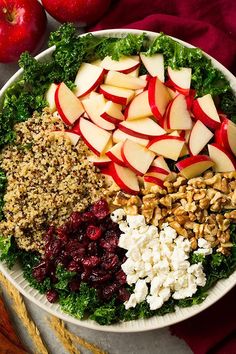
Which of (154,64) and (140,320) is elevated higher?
(154,64)

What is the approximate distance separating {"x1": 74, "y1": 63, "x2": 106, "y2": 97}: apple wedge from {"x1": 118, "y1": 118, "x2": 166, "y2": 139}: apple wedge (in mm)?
177

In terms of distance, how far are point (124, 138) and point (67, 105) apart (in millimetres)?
232

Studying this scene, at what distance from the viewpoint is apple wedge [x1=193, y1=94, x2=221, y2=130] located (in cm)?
210

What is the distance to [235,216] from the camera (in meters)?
2.08

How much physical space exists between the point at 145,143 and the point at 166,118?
11 centimetres

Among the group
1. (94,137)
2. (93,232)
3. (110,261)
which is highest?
(94,137)

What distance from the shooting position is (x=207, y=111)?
2.10 metres

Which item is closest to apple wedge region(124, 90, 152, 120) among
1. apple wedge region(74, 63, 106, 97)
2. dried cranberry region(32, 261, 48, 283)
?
apple wedge region(74, 63, 106, 97)

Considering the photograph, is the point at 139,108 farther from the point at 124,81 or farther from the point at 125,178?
the point at 125,178

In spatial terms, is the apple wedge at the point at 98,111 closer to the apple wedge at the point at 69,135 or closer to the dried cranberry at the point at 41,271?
the apple wedge at the point at 69,135

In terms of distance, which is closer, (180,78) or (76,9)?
(180,78)

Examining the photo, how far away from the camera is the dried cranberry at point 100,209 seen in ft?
6.78

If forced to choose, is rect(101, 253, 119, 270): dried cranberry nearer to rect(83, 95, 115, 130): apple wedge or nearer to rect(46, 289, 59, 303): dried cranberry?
rect(46, 289, 59, 303): dried cranberry

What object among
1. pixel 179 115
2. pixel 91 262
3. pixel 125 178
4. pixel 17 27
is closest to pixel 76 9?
pixel 17 27
